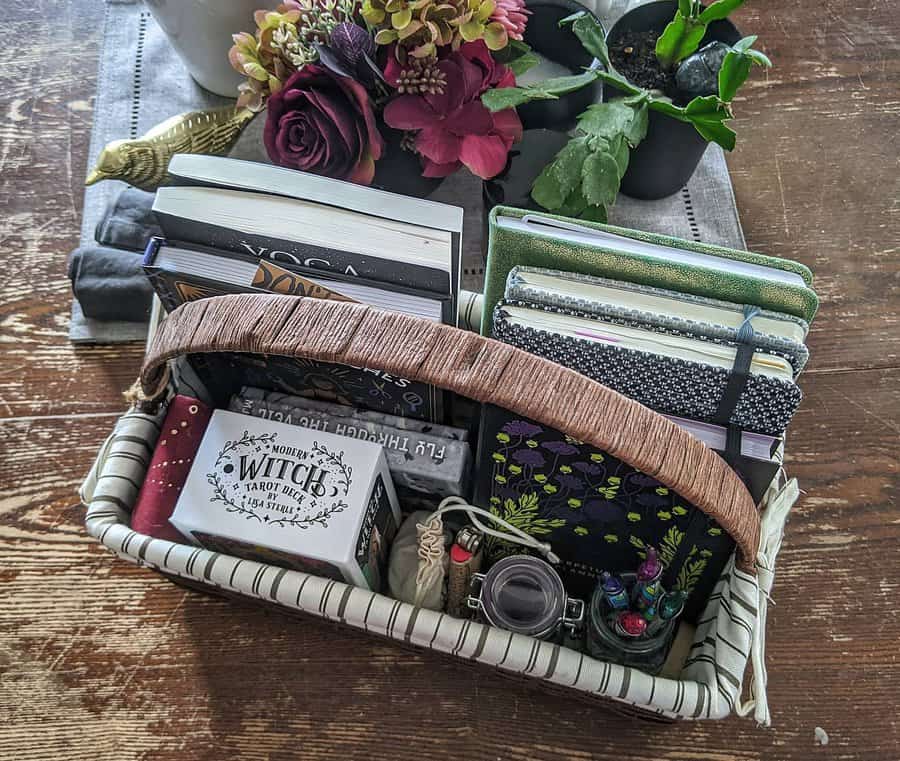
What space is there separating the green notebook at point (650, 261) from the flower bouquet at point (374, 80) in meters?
0.11

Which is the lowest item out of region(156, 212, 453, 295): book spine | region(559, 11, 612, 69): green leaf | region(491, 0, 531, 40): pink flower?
region(156, 212, 453, 295): book spine

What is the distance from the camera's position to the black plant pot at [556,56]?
65 cm

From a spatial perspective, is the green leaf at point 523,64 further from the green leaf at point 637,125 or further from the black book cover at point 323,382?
the black book cover at point 323,382

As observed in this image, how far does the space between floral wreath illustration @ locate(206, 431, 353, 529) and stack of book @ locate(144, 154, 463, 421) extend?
51 mm

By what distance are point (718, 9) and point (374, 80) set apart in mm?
262

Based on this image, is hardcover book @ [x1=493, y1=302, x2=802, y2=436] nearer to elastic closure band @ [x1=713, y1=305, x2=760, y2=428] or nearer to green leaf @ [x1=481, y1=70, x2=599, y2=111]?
elastic closure band @ [x1=713, y1=305, x2=760, y2=428]

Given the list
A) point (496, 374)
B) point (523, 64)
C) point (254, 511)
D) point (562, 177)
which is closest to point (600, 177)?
point (562, 177)

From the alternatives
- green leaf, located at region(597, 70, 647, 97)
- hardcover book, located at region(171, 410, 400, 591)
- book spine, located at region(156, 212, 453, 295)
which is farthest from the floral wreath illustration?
green leaf, located at region(597, 70, 647, 97)

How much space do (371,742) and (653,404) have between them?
Result: 1.14 ft

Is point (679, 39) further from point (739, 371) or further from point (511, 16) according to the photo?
point (739, 371)

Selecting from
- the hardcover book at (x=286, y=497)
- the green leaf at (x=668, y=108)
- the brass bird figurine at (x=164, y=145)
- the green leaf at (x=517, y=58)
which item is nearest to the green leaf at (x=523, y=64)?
the green leaf at (x=517, y=58)

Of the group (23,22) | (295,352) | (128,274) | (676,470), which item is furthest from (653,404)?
(23,22)

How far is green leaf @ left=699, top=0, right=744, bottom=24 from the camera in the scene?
0.56 m

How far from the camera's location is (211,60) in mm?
710
